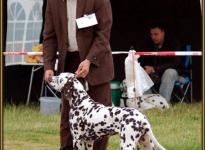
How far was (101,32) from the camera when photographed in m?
4.30

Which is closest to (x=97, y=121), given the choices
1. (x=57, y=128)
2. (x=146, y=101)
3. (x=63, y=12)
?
(x=63, y=12)

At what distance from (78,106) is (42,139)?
6.14 ft

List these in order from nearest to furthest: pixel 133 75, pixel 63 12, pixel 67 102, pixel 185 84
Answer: pixel 63 12, pixel 67 102, pixel 133 75, pixel 185 84

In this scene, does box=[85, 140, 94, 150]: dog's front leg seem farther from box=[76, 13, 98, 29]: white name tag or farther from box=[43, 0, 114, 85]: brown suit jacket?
box=[76, 13, 98, 29]: white name tag

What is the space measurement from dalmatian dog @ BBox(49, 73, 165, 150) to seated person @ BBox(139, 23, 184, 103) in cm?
397

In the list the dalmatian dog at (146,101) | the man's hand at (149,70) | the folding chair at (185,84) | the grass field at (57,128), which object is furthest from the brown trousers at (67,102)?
the folding chair at (185,84)

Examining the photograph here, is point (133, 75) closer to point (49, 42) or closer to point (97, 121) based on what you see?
point (49, 42)

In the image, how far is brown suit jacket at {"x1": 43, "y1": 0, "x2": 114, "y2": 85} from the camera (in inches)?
169

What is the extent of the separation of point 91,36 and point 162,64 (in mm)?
4105

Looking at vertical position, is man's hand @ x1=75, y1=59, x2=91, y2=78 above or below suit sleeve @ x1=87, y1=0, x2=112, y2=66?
below

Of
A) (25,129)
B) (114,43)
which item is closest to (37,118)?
(25,129)

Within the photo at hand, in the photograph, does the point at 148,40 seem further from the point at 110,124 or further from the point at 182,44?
the point at 110,124

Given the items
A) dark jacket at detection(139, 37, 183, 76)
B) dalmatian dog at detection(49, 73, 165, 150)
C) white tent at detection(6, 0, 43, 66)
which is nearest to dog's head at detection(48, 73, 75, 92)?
dalmatian dog at detection(49, 73, 165, 150)

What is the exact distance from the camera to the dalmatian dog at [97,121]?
4.06 meters
